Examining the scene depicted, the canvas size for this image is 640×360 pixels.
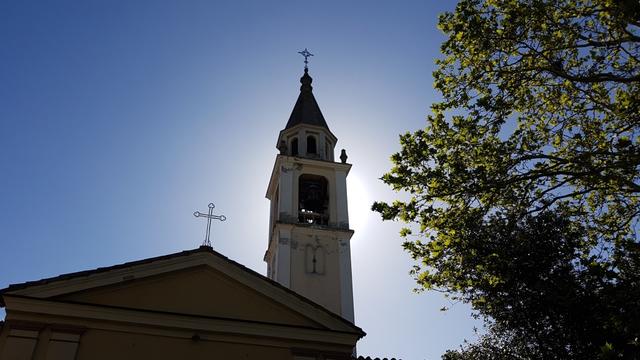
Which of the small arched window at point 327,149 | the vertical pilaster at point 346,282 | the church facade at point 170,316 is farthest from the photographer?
the small arched window at point 327,149

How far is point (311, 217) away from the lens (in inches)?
781

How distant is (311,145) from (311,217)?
153 inches

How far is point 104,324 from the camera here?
29.9ft

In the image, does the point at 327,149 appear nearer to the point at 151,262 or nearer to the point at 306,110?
the point at 306,110

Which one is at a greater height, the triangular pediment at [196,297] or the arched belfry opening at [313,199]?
the arched belfry opening at [313,199]

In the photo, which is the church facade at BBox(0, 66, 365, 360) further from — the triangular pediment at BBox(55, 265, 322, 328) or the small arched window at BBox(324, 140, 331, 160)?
the small arched window at BBox(324, 140, 331, 160)

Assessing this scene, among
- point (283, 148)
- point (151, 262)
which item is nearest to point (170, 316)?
point (151, 262)

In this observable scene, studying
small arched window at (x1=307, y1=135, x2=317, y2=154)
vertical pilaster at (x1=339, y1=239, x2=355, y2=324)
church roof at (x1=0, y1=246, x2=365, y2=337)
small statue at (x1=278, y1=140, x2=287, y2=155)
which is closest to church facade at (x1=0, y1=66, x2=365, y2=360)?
church roof at (x1=0, y1=246, x2=365, y2=337)

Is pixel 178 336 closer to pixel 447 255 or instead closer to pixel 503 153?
pixel 447 255

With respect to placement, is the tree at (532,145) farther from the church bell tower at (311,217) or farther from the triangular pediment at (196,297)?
the church bell tower at (311,217)

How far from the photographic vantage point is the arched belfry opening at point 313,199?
1979 cm

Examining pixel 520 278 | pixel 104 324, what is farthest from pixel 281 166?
pixel 104 324

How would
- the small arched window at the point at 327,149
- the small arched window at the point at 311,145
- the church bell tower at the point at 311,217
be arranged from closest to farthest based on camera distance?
the church bell tower at the point at 311,217 < the small arched window at the point at 327,149 < the small arched window at the point at 311,145

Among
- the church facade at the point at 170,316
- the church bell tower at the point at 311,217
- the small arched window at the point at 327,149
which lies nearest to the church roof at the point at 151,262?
the church facade at the point at 170,316
